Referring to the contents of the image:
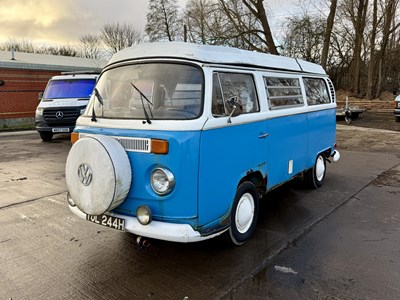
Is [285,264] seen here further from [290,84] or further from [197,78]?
[290,84]

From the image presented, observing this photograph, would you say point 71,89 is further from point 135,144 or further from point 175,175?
point 175,175

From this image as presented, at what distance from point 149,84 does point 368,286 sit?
2809 mm

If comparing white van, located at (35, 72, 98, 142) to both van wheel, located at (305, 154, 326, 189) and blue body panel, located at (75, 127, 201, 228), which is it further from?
blue body panel, located at (75, 127, 201, 228)

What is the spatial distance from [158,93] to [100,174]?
0.96m

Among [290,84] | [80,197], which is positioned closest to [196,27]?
[290,84]

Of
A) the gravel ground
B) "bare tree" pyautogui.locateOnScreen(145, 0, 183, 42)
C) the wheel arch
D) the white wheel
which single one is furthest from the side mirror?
"bare tree" pyautogui.locateOnScreen(145, 0, 183, 42)

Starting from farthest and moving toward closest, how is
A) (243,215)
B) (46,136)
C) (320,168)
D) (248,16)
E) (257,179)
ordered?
(248,16)
(46,136)
(320,168)
(257,179)
(243,215)

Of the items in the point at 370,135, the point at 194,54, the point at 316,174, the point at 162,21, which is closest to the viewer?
the point at 194,54

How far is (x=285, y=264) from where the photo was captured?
3.54m

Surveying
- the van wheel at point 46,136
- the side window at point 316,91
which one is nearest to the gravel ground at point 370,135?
the side window at point 316,91

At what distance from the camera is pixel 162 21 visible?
3416 centimetres

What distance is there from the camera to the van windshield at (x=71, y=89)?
40.5 feet

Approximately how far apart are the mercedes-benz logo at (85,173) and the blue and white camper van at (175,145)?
0.01m

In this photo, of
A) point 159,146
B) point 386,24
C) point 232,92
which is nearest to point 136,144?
point 159,146
